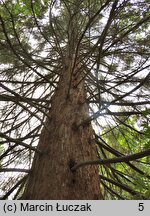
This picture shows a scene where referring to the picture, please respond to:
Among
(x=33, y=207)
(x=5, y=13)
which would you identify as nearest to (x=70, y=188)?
(x=33, y=207)

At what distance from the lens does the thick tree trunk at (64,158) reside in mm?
2275

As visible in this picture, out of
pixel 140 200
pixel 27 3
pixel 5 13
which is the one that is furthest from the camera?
pixel 5 13

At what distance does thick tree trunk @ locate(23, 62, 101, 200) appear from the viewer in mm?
2275

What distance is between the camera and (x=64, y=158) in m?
2.55

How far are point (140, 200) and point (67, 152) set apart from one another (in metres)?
0.86

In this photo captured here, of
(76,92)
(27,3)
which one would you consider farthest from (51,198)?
(27,3)

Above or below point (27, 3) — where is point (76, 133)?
below

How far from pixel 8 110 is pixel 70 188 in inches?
114

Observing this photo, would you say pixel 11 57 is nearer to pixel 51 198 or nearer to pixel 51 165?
pixel 51 165

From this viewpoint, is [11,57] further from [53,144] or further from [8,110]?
[53,144]

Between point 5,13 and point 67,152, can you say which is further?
point 5,13

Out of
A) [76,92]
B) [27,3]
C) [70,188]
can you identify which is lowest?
[70,188]

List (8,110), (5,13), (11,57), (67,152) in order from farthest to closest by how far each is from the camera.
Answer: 1. (11,57)
2. (8,110)
3. (5,13)
4. (67,152)

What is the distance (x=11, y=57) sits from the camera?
543 centimetres
